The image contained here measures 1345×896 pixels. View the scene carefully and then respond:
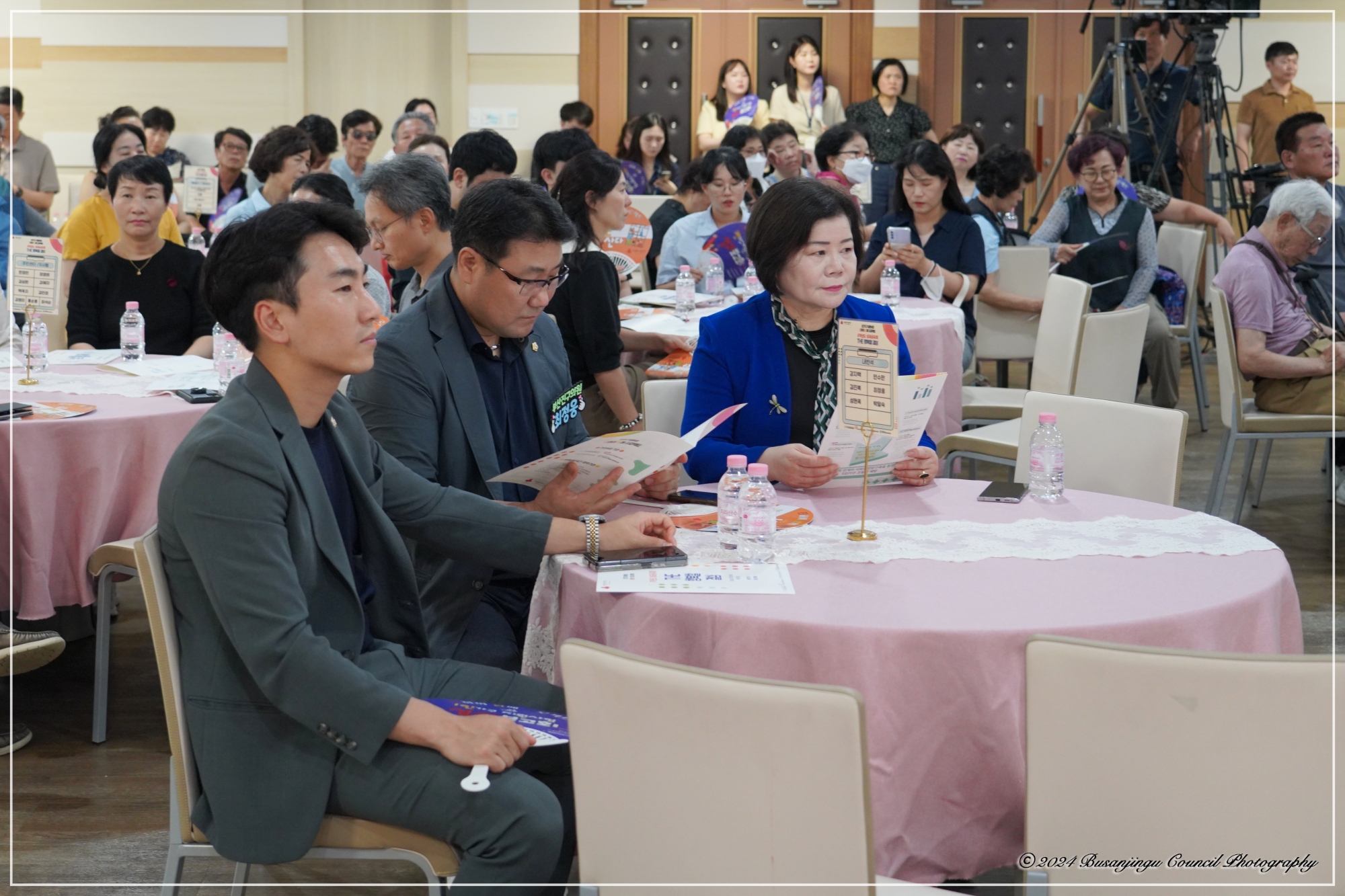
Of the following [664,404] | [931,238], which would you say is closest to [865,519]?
[664,404]

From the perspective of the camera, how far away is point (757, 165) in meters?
8.48

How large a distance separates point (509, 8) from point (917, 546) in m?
9.58

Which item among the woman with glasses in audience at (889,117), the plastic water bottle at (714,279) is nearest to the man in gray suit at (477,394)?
the plastic water bottle at (714,279)

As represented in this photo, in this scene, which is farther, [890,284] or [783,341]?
[890,284]

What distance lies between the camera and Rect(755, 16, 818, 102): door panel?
35.9ft

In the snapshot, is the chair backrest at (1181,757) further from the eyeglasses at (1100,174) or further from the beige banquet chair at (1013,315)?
the eyeglasses at (1100,174)

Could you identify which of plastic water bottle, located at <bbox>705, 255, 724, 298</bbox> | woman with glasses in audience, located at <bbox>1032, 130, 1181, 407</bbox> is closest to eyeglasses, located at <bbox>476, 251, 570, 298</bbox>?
plastic water bottle, located at <bbox>705, 255, 724, 298</bbox>

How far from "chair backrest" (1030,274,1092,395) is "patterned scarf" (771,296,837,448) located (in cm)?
173

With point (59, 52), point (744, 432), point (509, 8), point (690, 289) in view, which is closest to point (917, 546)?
point (744, 432)

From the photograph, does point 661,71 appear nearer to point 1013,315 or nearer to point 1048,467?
point 1013,315

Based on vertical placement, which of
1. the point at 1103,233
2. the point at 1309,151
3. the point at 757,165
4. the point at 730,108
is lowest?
the point at 1103,233

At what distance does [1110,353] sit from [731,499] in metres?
2.62

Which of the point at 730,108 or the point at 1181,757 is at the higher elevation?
the point at 730,108

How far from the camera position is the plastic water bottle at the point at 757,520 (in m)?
2.16
